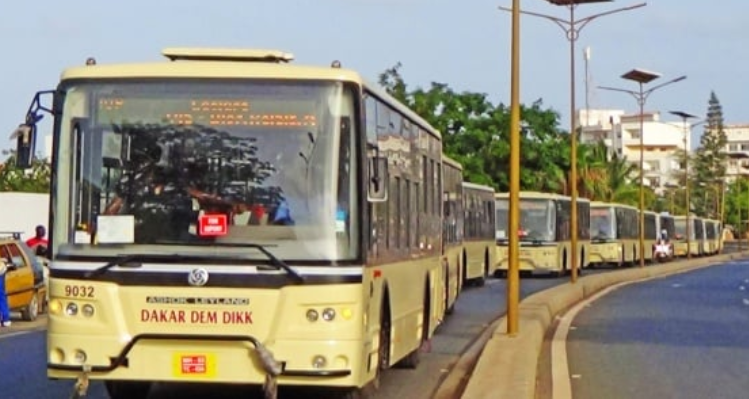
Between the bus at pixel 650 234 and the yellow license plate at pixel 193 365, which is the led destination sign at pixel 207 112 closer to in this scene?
the yellow license plate at pixel 193 365

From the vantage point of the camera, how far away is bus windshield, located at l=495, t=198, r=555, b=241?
50781 mm

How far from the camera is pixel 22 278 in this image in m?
27.4

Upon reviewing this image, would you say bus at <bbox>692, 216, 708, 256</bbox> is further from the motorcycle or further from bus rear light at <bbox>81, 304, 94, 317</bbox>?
bus rear light at <bbox>81, 304, 94, 317</bbox>

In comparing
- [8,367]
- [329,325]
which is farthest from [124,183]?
[8,367]

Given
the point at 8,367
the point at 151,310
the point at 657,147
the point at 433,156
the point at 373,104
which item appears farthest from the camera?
the point at 657,147

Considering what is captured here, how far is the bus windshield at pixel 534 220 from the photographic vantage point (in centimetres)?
5078

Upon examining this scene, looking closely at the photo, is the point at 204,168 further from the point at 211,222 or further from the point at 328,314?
the point at 328,314

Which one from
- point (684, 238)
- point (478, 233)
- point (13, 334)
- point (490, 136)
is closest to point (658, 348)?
point (13, 334)

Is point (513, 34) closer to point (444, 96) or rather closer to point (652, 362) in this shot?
point (652, 362)

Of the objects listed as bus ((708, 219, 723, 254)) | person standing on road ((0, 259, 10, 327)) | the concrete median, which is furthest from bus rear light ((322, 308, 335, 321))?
bus ((708, 219, 723, 254))

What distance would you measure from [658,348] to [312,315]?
11.3 m

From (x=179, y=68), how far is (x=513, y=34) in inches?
423

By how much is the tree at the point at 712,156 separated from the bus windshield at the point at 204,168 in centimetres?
13890

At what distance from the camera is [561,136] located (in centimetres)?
8056
